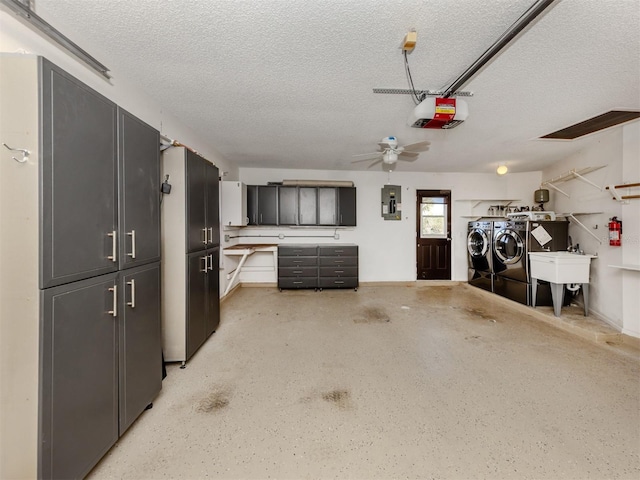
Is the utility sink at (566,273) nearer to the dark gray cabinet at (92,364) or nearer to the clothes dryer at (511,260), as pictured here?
the clothes dryer at (511,260)

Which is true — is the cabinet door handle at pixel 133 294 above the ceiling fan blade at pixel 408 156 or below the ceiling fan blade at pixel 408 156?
below

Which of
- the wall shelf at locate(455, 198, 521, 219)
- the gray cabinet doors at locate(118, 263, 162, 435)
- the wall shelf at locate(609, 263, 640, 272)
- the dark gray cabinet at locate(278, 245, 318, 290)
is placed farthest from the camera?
the wall shelf at locate(455, 198, 521, 219)

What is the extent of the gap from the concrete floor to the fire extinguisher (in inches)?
48.6

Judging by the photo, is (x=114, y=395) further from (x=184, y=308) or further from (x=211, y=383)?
(x=184, y=308)

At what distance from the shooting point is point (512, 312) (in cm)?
370

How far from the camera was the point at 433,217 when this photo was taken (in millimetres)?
5488

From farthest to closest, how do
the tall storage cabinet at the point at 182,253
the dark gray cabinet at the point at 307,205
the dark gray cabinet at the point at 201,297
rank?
the dark gray cabinet at the point at 307,205, the dark gray cabinet at the point at 201,297, the tall storage cabinet at the point at 182,253

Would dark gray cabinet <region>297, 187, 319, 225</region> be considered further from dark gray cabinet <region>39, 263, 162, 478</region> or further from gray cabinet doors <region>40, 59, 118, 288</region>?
gray cabinet doors <region>40, 59, 118, 288</region>

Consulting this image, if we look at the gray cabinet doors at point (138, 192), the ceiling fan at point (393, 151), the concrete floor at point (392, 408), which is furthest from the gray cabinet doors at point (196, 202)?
the ceiling fan at point (393, 151)

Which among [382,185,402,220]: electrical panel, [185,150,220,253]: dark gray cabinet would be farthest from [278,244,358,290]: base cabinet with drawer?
[185,150,220,253]: dark gray cabinet

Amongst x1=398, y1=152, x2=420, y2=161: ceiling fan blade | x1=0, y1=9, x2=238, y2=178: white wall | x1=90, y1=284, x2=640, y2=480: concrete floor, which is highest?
x1=398, y1=152, x2=420, y2=161: ceiling fan blade

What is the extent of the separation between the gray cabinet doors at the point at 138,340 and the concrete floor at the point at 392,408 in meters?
0.18

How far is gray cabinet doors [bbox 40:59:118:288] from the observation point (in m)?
1.00

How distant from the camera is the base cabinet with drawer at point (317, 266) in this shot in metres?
4.77
